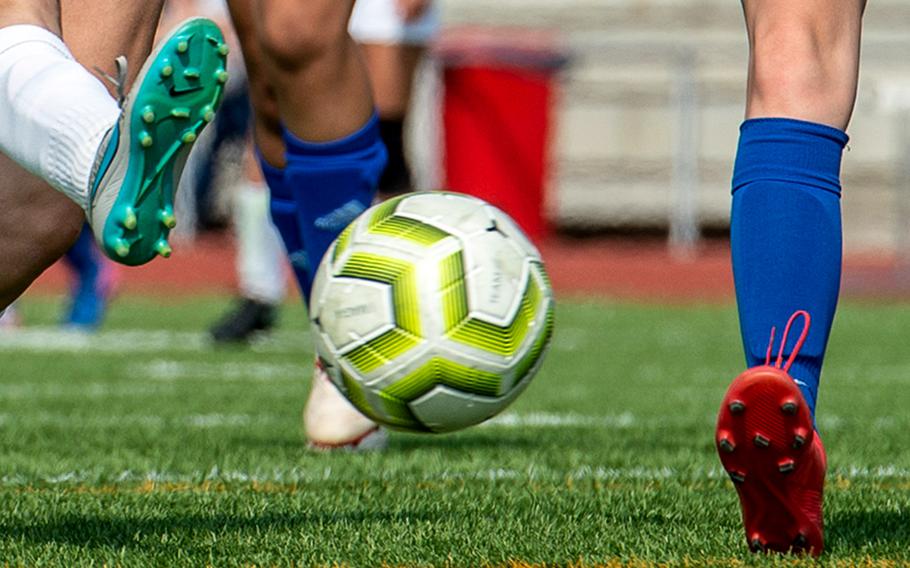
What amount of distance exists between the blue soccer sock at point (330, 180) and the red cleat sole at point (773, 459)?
63.3 inches

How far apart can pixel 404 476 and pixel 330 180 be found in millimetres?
675

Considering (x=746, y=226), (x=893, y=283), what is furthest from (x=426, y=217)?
(x=893, y=283)

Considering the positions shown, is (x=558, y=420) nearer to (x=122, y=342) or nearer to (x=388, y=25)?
(x=388, y=25)

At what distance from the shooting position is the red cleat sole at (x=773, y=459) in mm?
2361

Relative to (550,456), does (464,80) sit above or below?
below

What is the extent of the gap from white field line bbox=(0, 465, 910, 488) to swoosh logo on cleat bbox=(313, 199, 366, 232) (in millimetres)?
543

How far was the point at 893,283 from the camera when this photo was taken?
12.3 meters

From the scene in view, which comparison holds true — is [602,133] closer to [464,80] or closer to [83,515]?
[464,80]

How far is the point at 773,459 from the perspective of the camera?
2416mm

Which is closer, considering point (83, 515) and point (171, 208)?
point (171, 208)

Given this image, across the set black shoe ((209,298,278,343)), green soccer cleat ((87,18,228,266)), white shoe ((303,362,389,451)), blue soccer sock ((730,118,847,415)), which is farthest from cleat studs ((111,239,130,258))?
black shoe ((209,298,278,343))

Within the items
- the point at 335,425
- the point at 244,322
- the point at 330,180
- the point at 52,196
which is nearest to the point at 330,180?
the point at 330,180

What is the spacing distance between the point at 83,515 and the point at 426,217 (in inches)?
28.3

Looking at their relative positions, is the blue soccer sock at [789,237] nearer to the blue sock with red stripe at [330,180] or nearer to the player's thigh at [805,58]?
the player's thigh at [805,58]
